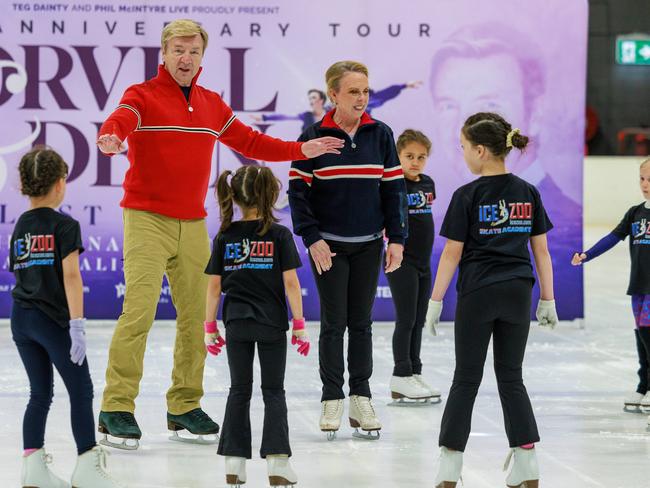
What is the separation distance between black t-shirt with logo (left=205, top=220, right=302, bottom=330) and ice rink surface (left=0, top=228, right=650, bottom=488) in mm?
586

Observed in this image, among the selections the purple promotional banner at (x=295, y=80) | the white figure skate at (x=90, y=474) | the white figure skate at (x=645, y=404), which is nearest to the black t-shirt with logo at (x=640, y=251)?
the white figure skate at (x=645, y=404)

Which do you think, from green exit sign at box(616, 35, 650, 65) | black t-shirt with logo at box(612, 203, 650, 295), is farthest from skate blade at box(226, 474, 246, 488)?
green exit sign at box(616, 35, 650, 65)

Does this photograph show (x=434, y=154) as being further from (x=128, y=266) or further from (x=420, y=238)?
(x=128, y=266)

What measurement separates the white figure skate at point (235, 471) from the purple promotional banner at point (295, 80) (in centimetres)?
424

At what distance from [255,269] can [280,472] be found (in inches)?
26.0

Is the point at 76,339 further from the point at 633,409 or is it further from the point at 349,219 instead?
the point at 633,409

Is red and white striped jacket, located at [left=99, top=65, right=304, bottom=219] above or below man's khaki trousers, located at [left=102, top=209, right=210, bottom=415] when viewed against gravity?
above

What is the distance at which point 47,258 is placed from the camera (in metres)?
3.54

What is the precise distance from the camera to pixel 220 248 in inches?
150

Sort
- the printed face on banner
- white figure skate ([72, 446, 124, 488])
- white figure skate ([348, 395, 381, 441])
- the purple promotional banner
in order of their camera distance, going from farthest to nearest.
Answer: the printed face on banner < the purple promotional banner < white figure skate ([348, 395, 381, 441]) < white figure skate ([72, 446, 124, 488])

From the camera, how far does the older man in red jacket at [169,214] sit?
4363 mm

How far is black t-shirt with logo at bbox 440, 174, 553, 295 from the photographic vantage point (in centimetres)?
360

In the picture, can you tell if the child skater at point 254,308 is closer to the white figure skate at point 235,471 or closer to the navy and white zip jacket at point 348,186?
the white figure skate at point 235,471

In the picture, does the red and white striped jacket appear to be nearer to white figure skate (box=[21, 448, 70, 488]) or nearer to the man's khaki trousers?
the man's khaki trousers
